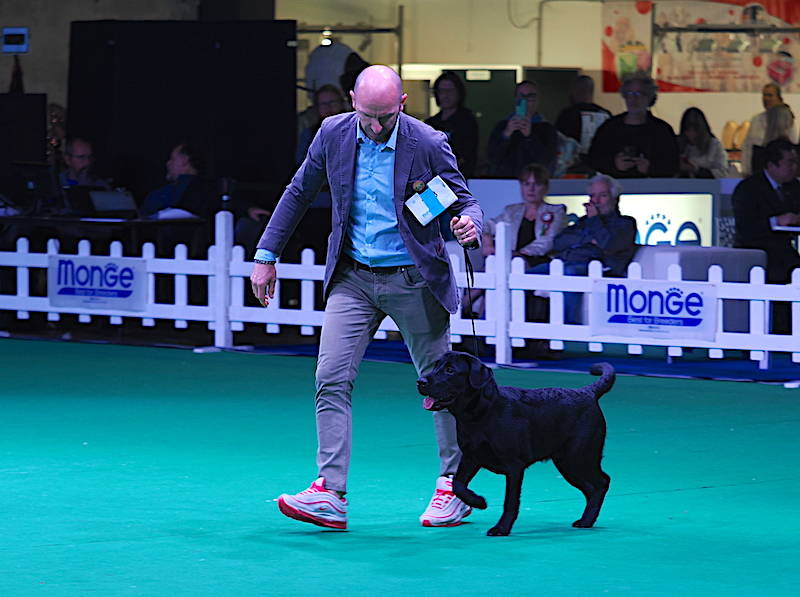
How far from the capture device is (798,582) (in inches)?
207

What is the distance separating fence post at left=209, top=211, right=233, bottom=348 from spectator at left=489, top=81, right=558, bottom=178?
2.52m

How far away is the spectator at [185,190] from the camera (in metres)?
13.5

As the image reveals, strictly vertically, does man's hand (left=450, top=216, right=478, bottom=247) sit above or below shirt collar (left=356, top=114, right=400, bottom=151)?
below

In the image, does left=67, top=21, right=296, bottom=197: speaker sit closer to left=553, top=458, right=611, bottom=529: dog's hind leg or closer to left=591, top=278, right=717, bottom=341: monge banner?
left=591, top=278, right=717, bottom=341: monge banner

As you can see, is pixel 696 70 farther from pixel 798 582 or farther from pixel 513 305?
pixel 798 582

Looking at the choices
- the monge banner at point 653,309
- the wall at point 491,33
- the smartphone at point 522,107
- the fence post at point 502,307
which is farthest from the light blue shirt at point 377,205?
the wall at point 491,33

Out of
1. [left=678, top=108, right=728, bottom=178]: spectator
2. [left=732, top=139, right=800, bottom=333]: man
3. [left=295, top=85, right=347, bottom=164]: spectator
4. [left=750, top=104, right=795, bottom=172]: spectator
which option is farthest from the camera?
[left=750, top=104, right=795, bottom=172]: spectator

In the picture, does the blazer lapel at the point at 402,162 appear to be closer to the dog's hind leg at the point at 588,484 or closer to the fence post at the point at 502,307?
the dog's hind leg at the point at 588,484

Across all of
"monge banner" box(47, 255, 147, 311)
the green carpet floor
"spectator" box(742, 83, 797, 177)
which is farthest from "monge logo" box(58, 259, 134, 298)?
"spectator" box(742, 83, 797, 177)

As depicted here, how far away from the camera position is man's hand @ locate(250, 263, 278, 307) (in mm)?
6090

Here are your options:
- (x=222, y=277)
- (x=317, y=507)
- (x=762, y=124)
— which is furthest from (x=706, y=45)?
(x=317, y=507)

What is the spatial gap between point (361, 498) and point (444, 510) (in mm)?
632

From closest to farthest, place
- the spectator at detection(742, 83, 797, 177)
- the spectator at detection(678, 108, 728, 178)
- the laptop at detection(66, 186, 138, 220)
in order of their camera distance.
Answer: the laptop at detection(66, 186, 138, 220) < the spectator at detection(678, 108, 728, 178) < the spectator at detection(742, 83, 797, 177)

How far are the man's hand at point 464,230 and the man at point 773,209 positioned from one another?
7.15 metres
